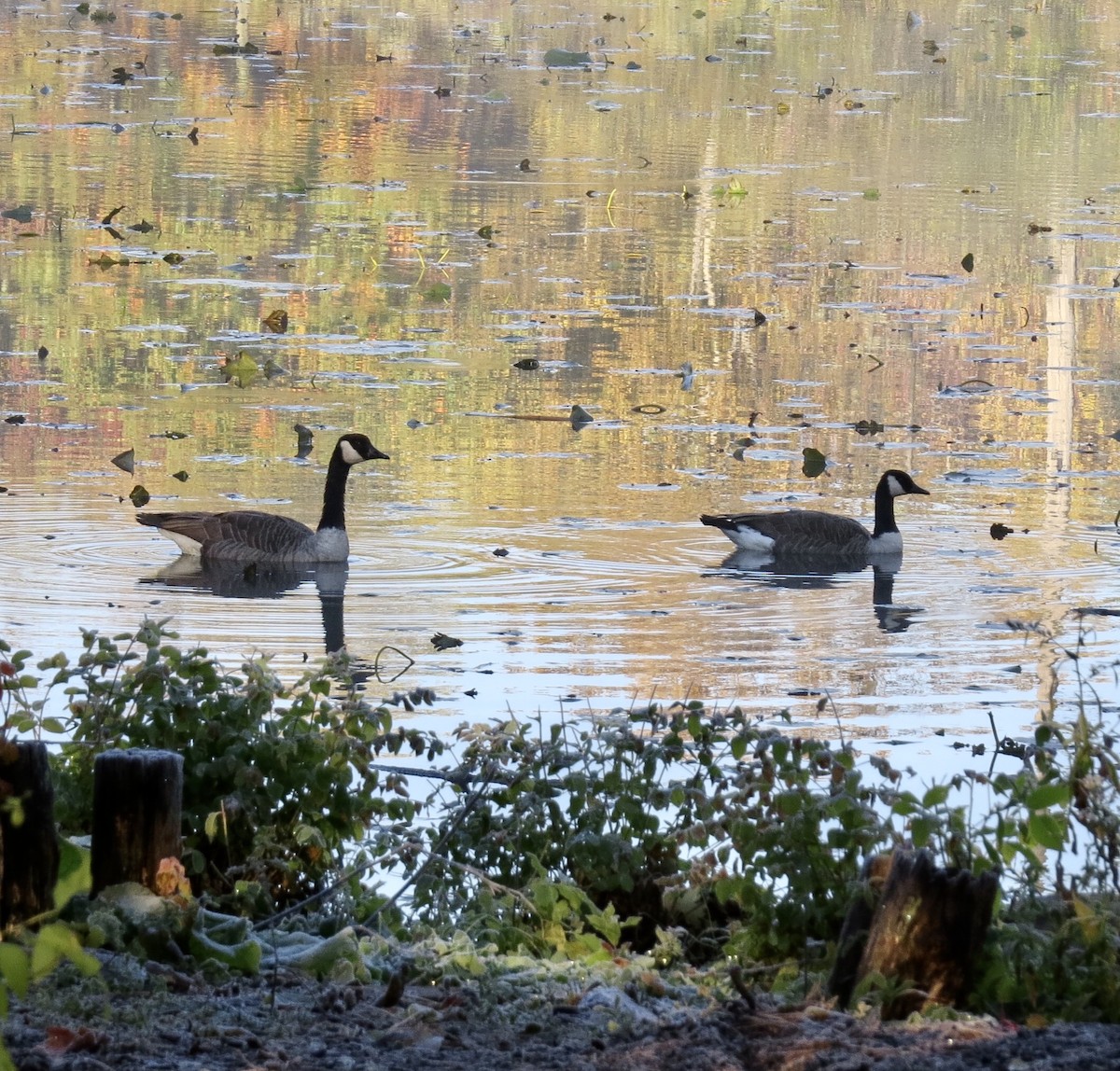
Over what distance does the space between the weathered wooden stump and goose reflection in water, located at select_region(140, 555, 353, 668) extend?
6.45 m

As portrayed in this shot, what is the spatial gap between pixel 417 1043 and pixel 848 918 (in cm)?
118

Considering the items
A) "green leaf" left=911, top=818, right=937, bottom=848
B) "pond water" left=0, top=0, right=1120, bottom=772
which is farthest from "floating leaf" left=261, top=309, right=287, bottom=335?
"green leaf" left=911, top=818, right=937, bottom=848

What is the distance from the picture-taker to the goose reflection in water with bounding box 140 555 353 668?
38.6 ft

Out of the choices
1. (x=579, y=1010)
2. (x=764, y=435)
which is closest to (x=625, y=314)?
(x=764, y=435)

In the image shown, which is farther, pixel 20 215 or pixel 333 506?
pixel 20 215

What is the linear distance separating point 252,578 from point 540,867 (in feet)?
20.8

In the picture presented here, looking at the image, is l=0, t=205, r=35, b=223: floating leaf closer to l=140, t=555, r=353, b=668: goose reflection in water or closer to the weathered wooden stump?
l=140, t=555, r=353, b=668: goose reflection in water

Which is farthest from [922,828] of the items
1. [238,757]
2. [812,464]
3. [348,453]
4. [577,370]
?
[577,370]

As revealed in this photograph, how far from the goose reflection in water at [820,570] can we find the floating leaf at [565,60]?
87.4 feet

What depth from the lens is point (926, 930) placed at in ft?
17.3

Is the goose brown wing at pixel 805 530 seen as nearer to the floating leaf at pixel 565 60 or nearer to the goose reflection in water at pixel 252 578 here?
the goose reflection in water at pixel 252 578

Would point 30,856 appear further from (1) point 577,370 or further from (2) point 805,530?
(1) point 577,370

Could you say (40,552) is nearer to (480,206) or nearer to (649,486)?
(649,486)

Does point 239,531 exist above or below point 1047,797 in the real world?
above
